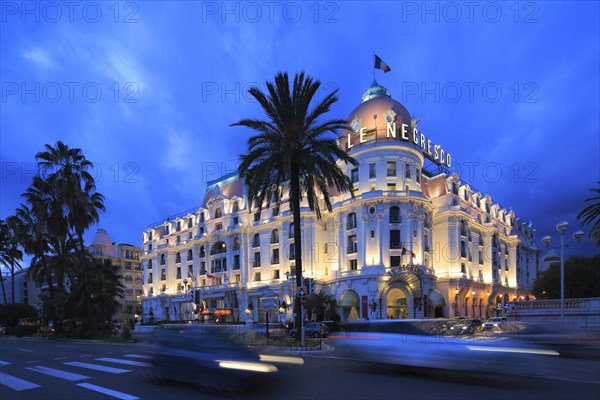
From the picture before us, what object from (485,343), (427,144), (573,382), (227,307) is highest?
(427,144)

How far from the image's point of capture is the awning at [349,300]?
167 feet

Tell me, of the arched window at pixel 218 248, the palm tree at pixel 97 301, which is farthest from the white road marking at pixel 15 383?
the arched window at pixel 218 248

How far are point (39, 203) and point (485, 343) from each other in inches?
1661

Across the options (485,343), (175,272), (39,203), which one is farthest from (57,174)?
(175,272)

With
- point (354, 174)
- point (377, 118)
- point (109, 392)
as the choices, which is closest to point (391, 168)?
point (354, 174)

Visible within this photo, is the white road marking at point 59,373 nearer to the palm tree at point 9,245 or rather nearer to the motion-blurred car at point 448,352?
the motion-blurred car at point 448,352

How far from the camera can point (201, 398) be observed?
8.84 metres

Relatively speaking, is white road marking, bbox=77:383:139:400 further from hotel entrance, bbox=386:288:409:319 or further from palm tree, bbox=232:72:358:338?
hotel entrance, bbox=386:288:409:319

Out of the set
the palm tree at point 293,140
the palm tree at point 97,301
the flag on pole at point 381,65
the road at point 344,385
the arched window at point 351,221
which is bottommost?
the palm tree at point 97,301

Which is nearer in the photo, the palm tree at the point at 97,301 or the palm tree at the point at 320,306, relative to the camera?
the palm tree at the point at 97,301

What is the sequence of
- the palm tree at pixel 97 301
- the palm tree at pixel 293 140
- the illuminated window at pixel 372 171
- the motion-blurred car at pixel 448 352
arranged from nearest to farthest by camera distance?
the motion-blurred car at pixel 448 352, the palm tree at pixel 293 140, the palm tree at pixel 97 301, the illuminated window at pixel 372 171

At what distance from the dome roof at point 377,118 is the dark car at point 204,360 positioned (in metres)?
44.3

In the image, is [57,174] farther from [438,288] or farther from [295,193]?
[438,288]

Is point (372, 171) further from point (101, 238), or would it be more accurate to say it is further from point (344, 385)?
point (101, 238)
